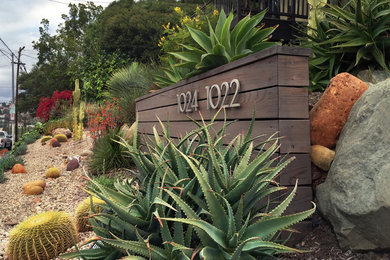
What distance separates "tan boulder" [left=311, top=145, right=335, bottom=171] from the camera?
7.85 ft

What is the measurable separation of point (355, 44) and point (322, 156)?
1.37 meters

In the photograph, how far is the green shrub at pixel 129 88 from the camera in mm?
8430

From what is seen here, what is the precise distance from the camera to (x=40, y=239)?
3.12 m

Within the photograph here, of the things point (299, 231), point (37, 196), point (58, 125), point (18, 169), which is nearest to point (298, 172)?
point (299, 231)

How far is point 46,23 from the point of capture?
38.1 m

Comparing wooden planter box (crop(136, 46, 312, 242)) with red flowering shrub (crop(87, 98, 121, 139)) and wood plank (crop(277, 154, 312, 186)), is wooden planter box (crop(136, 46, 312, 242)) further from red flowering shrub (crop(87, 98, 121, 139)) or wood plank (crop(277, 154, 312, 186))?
red flowering shrub (crop(87, 98, 121, 139))

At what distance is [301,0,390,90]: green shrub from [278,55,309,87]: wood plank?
1.05 m

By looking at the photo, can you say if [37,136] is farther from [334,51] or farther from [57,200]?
[334,51]

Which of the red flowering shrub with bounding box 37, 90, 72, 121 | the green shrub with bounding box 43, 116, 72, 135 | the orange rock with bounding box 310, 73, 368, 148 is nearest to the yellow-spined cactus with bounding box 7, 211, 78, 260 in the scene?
the orange rock with bounding box 310, 73, 368, 148

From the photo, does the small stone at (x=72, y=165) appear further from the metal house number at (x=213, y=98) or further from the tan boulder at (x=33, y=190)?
the metal house number at (x=213, y=98)

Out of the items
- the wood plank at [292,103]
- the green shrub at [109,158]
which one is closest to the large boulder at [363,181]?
the wood plank at [292,103]

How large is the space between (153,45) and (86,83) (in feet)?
11.5

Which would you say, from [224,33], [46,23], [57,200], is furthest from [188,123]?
[46,23]

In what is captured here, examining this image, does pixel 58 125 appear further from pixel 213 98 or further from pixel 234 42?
pixel 234 42
